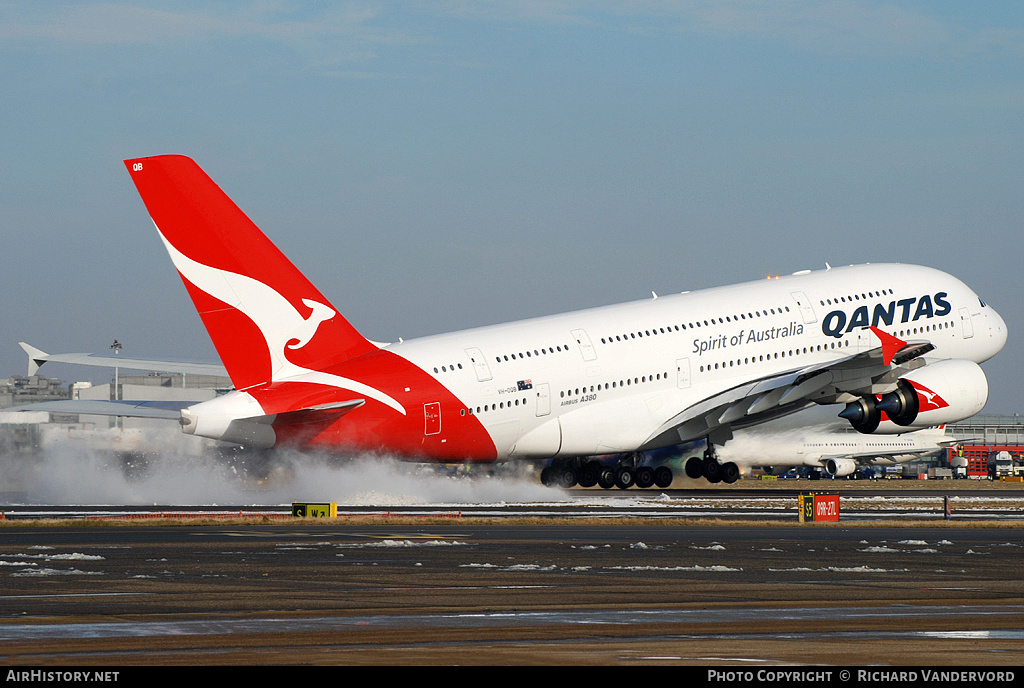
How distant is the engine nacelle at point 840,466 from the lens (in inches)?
3954

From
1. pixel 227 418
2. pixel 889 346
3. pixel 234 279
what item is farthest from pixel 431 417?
pixel 889 346

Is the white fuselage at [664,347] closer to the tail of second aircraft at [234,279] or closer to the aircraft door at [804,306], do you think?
the aircraft door at [804,306]

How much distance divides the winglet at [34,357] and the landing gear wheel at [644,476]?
930 inches

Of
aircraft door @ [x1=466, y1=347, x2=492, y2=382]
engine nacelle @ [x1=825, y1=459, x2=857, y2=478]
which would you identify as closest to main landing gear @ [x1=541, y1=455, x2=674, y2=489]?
aircraft door @ [x1=466, y1=347, x2=492, y2=382]

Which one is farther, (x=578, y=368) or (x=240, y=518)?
(x=578, y=368)

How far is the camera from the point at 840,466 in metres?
101

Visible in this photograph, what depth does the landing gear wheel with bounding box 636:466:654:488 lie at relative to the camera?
56.3 metres

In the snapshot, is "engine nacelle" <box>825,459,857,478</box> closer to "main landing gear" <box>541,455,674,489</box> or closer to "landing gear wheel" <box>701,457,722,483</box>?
"landing gear wheel" <box>701,457,722,483</box>

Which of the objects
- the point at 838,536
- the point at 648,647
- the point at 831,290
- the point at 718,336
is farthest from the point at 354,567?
the point at 831,290

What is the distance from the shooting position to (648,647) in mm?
15719

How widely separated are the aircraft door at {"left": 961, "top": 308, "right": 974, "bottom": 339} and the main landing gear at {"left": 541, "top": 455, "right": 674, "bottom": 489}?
1341cm

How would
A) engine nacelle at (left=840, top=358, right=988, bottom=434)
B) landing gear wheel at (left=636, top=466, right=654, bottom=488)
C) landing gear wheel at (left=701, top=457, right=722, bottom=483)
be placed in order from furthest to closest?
landing gear wheel at (left=636, top=466, right=654, bottom=488)
landing gear wheel at (left=701, top=457, right=722, bottom=483)
engine nacelle at (left=840, top=358, right=988, bottom=434)

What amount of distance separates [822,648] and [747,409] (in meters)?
38.8
